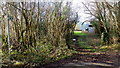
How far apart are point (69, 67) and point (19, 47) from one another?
716mm

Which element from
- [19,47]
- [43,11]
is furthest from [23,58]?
[43,11]

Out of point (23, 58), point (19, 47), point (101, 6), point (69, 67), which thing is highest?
point (101, 6)

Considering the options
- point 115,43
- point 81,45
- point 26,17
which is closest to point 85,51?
point 81,45

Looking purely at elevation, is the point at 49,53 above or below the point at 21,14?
below

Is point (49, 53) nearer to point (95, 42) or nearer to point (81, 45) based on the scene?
point (81, 45)

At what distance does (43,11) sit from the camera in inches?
74.0

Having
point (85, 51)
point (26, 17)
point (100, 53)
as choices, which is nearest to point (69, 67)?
point (85, 51)

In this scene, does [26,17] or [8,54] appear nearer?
[8,54]

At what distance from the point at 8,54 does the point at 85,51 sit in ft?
3.24

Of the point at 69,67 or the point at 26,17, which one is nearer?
the point at 69,67

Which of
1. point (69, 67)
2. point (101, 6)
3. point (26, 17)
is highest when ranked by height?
point (101, 6)

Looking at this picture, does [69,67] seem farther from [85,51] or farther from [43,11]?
[43,11]

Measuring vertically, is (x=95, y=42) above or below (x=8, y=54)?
above

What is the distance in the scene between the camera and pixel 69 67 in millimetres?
1756
